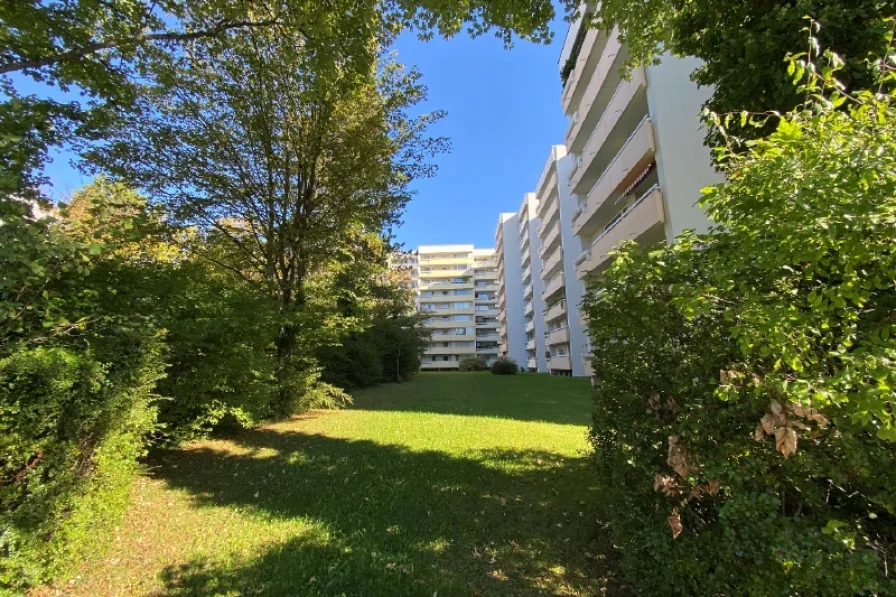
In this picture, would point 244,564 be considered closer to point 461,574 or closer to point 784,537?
point 461,574

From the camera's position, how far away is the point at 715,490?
2223 millimetres

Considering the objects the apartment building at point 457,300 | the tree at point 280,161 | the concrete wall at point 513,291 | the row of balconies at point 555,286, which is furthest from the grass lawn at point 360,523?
the apartment building at point 457,300

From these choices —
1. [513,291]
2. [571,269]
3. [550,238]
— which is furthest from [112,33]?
[513,291]

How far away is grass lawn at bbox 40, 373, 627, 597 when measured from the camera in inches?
134

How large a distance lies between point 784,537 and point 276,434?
32.8ft

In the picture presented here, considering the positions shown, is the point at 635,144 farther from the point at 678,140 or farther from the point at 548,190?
the point at 548,190

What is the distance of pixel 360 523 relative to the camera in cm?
453

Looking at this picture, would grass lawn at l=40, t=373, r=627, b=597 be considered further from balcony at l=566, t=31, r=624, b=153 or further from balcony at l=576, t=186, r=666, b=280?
balcony at l=566, t=31, r=624, b=153

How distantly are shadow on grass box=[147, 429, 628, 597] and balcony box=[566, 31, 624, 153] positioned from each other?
608 inches

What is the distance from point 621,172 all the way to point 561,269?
19.4 m

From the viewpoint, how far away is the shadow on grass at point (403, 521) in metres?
3.39

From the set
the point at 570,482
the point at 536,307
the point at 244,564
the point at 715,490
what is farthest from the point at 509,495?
the point at 536,307

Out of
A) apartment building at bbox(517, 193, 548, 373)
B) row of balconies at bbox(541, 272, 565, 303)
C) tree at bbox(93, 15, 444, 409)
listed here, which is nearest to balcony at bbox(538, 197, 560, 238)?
apartment building at bbox(517, 193, 548, 373)

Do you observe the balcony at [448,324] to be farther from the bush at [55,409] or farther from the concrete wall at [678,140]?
the bush at [55,409]
